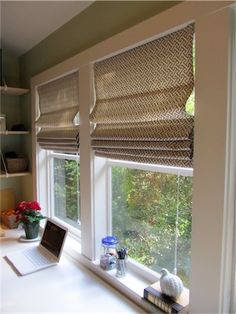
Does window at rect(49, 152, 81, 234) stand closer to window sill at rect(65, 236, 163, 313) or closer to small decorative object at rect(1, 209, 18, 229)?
small decorative object at rect(1, 209, 18, 229)

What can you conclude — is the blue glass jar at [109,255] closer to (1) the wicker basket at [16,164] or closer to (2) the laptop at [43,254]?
(2) the laptop at [43,254]

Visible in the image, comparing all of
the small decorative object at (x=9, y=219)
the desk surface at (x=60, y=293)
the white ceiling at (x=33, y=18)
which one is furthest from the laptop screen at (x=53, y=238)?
the white ceiling at (x=33, y=18)

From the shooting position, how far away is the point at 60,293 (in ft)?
4.26

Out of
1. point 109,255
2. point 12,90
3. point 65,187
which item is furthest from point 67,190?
point 12,90

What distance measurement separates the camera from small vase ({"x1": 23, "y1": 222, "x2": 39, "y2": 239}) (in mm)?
1980

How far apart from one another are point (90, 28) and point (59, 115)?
662 mm

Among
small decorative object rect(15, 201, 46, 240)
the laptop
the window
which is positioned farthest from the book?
small decorative object rect(15, 201, 46, 240)

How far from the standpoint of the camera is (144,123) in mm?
1215

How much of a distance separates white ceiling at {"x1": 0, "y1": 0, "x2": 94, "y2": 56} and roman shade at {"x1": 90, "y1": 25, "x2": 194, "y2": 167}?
0.46m

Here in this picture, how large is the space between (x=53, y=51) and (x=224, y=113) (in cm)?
159

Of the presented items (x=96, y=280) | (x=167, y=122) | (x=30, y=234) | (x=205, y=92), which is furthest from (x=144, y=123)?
(x=30, y=234)

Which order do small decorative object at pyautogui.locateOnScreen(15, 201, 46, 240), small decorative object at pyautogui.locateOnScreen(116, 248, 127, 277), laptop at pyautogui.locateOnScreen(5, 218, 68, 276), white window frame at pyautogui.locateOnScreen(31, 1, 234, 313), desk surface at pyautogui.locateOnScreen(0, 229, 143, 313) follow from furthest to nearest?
small decorative object at pyautogui.locateOnScreen(15, 201, 46, 240) < laptop at pyautogui.locateOnScreen(5, 218, 68, 276) < small decorative object at pyautogui.locateOnScreen(116, 248, 127, 277) < desk surface at pyautogui.locateOnScreen(0, 229, 143, 313) < white window frame at pyautogui.locateOnScreen(31, 1, 234, 313)

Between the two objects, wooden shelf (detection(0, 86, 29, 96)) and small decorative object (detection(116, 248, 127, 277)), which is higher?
wooden shelf (detection(0, 86, 29, 96))

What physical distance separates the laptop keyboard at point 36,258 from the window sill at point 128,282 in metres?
0.20
